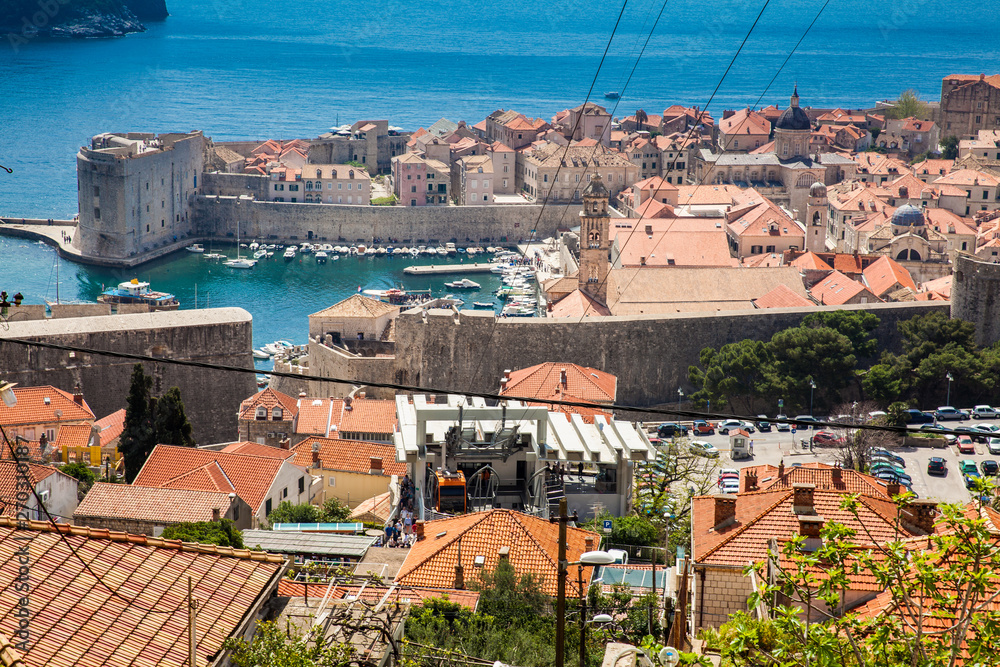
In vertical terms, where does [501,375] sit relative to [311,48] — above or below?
below

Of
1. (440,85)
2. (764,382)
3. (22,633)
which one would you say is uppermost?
(440,85)

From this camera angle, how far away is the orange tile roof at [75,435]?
16.8 metres

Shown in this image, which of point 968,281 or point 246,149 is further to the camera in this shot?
point 246,149

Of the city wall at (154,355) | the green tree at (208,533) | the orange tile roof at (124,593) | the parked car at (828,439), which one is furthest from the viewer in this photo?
the parked car at (828,439)

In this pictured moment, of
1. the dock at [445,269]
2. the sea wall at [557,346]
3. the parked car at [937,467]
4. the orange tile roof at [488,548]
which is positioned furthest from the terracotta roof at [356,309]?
the orange tile roof at [488,548]

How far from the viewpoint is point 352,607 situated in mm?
5551

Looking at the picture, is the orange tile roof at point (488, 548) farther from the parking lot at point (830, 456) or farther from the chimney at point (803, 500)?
the parking lot at point (830, 456)

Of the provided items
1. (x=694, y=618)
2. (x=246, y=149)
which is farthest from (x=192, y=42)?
(x=694, y=618)

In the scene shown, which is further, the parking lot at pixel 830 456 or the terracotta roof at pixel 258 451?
the parking lot at pixel 830 456

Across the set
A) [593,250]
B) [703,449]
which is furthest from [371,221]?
[703,449]

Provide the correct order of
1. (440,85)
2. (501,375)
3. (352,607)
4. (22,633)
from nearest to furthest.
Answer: (22,633)
(352,607)
(501,375)
(440,85)

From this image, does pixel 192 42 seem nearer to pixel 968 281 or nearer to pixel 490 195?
pixel 490 195

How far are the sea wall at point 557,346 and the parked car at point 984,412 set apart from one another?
4.09 metres

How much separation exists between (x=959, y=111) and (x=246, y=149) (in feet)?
102
